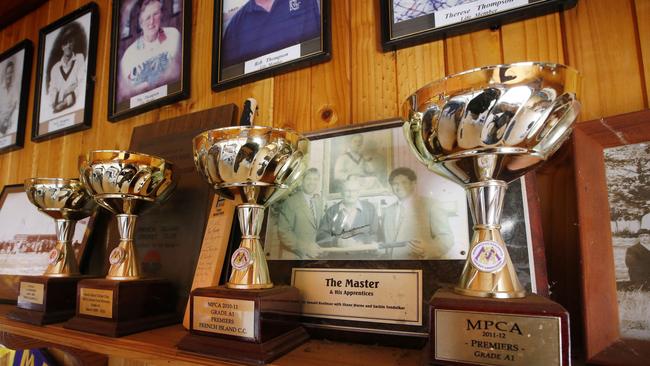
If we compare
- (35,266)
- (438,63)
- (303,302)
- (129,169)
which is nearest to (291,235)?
(303,302)

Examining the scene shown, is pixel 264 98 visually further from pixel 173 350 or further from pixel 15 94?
pixel 15 94

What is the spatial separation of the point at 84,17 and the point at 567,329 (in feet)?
5.44

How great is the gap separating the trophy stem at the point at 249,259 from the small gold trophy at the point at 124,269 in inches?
9.3

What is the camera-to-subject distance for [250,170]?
1.89 ft

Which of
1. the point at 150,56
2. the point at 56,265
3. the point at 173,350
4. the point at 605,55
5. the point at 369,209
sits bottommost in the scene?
the point at 173,350

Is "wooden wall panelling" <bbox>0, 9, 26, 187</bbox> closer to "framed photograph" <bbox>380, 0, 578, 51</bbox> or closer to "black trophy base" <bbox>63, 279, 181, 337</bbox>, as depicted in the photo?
"black trophy base" <bbox>63, 279, 181, 337</bbox>

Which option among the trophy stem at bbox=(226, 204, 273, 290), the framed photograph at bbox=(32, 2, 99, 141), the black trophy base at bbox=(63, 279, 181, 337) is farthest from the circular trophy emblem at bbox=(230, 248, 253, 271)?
the framed photograph at bbox=(32, 2, 99, 141)

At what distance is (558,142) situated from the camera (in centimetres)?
47

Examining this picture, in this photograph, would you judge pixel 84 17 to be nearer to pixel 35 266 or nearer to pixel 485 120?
pixel 35 266

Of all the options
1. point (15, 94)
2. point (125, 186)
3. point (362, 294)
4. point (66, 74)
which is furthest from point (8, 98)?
point (362, 294)

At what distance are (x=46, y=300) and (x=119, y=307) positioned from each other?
0.76 feet

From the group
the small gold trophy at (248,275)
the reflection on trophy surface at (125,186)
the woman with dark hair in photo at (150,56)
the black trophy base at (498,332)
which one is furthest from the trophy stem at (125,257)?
the black trophy base at (498,332)

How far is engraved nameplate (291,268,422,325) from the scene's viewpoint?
1.94 ft

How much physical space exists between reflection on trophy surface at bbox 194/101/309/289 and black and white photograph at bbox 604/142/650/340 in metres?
0.45
